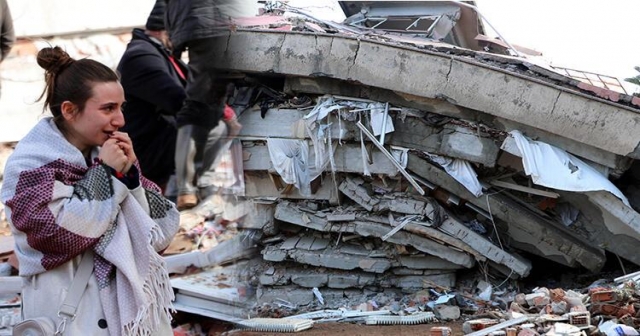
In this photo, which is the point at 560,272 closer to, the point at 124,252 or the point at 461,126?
the point at 461,126

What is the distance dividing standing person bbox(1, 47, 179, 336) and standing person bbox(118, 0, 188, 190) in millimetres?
443

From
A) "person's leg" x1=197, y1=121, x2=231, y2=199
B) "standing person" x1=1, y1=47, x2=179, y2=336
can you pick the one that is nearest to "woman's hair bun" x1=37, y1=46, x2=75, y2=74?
"standing person" x1=1, y1=47, x2=179, y2=336

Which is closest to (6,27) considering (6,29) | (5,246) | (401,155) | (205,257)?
(6,29)

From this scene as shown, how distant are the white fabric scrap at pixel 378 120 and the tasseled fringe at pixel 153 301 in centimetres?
775

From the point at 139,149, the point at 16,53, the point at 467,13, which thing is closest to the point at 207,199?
the point at 139,149

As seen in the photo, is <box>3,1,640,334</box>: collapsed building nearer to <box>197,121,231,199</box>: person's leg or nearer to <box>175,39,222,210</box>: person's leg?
<box>197,121,231,199</box>: person's leg

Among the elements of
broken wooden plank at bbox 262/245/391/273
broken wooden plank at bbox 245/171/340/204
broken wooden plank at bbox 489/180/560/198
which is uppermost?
broken wooden plank at bbox 489/180/560/198

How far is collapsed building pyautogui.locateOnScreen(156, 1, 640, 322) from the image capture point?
31.3ft

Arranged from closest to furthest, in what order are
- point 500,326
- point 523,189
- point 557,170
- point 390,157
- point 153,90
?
point 153,90 < point 500,326 < point 557,170 < point 523,189 < point 390,157

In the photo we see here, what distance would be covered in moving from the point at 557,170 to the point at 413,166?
197 centimetres

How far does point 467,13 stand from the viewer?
45.2ft

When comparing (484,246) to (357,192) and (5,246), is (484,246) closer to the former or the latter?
(357,192)

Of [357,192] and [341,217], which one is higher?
[357,192]

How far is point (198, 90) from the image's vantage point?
312 centimetres
